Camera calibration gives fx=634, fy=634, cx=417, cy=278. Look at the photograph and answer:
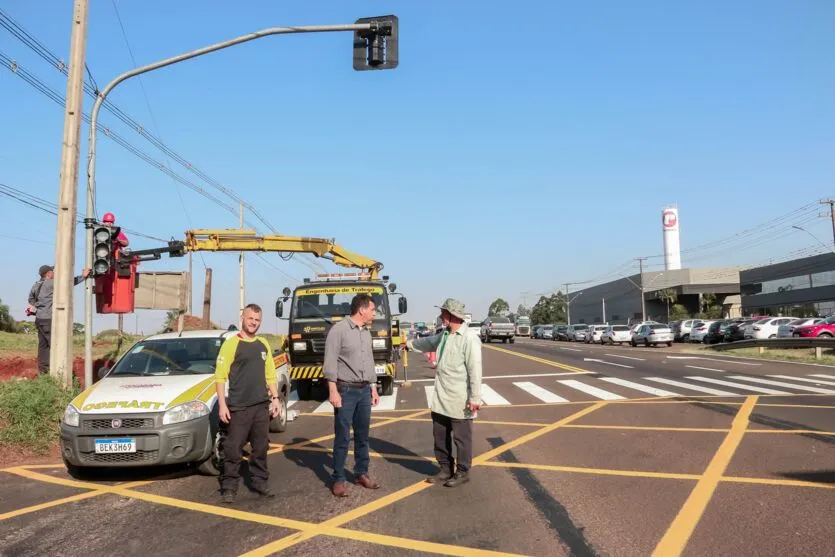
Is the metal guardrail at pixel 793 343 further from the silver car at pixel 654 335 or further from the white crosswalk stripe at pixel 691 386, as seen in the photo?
the white crosswalk stripe at pixel 691 386

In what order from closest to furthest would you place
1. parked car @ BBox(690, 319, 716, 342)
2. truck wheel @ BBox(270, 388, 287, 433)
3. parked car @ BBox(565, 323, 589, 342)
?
truck wheel @ BBox(270, 388, 287, 433)
parked car @ BBox(690, 319, 716, 342)
parked car @ BBox(565, 323, 589, 342)

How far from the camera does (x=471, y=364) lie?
245 inches

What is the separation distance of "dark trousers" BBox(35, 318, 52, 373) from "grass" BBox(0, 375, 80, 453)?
221 cm

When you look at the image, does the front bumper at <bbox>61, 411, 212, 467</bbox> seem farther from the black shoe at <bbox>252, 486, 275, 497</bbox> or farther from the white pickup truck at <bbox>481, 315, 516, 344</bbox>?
the white pickup truck at <bbox>481, 315, 516, 344</bbox>

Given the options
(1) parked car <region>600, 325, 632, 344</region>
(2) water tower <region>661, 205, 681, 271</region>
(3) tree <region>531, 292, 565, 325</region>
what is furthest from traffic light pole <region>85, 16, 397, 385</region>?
(2) water tower <region>661, 205, 681, 271</region>

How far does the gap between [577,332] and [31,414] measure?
5807cm

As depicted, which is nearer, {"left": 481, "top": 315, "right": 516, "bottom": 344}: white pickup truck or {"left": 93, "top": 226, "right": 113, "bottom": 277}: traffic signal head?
{"left": 93, "top": 226, "right": 113, "bottom": 277}: traffic signal head

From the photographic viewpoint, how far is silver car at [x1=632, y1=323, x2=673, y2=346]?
40.4 meters

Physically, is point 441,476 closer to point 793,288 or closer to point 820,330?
point 820,330

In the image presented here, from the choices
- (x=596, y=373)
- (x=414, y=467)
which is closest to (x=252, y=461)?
(x=414, y=467)

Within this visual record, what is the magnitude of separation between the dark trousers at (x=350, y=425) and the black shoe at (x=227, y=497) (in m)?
0.93

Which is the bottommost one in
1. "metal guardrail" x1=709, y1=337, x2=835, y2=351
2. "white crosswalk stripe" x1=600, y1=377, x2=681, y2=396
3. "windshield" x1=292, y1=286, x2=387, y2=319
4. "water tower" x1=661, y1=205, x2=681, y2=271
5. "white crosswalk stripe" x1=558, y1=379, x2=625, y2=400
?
"white crosswalk stripe" x1=558, y1=379, x2=625, y2=400

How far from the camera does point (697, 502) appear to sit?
5.47 m

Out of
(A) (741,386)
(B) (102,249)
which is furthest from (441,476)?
(A) (741,386)
